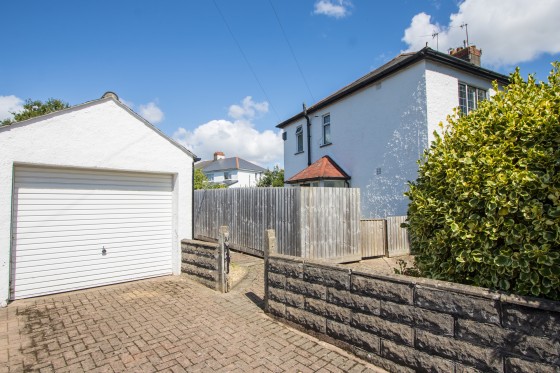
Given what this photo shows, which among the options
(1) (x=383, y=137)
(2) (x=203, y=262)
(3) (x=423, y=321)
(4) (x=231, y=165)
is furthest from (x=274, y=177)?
(3) (x=423, y=321)

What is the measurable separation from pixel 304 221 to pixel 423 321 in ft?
18.5

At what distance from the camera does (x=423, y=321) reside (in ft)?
10.1

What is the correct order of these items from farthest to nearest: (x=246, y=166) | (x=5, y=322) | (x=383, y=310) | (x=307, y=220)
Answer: (x=246, y=166)
(x=307, y=220)
(x=5, y=322)
(x=383, y=310)

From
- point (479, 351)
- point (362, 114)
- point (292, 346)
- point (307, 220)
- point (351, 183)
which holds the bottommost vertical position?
point (292, 346)

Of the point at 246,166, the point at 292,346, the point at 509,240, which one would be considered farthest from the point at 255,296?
the point at 246,166

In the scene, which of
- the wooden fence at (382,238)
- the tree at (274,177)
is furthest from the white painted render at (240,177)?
the wooden fence at (382,238)

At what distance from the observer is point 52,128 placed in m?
5.98

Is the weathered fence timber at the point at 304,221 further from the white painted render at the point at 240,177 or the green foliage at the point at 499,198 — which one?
the white painted render at the point at 240,177

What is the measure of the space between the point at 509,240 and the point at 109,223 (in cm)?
739

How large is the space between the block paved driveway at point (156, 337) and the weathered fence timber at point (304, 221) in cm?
297

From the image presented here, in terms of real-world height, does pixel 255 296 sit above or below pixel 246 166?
below

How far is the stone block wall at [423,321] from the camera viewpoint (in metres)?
2.43

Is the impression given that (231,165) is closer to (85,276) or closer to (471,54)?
(471,54)

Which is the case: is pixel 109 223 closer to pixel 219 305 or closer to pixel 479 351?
pixel 219 305
